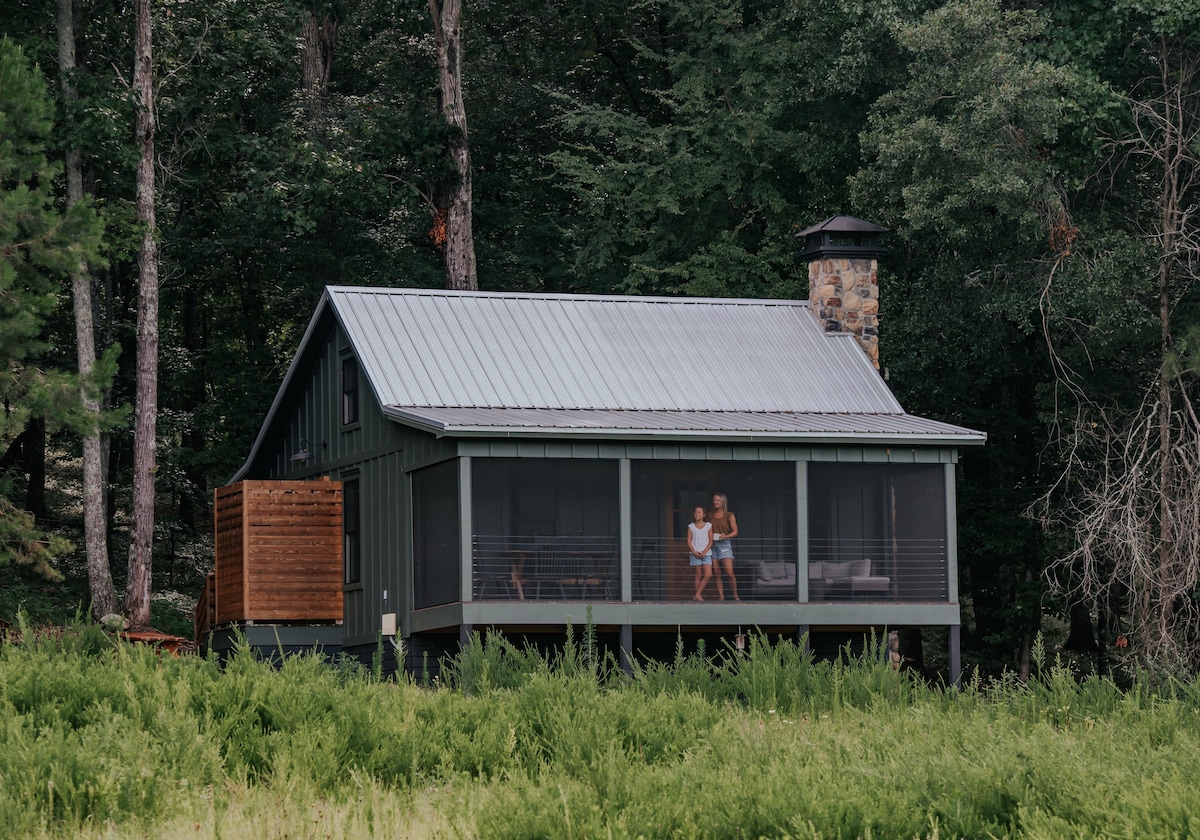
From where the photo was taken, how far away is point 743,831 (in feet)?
27.2

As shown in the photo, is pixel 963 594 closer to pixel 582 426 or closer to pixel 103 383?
pixel 582 426

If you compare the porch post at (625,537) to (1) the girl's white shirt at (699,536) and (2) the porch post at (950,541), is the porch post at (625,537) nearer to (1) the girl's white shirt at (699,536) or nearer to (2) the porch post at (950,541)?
(1) the girl's white shirt at (699,536)

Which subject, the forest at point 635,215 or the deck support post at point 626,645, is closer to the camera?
the deck support post at point 626,645

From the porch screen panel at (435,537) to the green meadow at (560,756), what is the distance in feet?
19.7

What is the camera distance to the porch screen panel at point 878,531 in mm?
19672

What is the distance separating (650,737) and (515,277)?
21.4m

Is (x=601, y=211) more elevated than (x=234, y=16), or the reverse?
(x=234, y=16)

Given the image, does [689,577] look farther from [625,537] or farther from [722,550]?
[625,537]

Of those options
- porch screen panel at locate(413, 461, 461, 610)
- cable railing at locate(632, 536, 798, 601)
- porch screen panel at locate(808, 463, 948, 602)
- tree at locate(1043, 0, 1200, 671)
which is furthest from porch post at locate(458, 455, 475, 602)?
tree at locate(1043, 0, 1200, 671)

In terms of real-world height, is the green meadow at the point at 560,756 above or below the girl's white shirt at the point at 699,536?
below

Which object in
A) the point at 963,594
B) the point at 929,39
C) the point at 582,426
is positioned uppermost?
the point at 929,39

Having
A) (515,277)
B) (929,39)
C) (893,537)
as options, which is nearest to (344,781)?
(893,537)

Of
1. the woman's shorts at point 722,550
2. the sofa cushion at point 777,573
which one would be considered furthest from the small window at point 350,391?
the sofa cushion at point 777,573

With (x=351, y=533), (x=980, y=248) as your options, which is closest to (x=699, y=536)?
(x=351, y=533)
